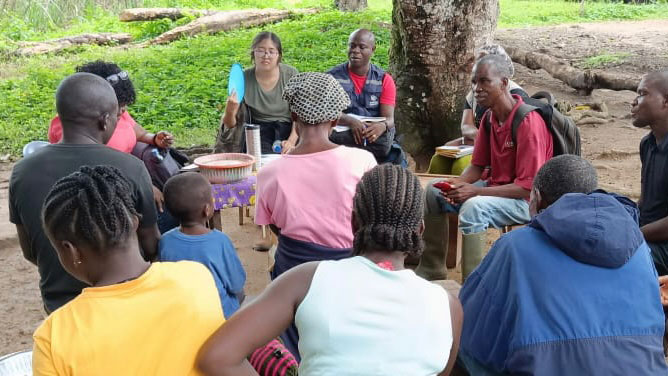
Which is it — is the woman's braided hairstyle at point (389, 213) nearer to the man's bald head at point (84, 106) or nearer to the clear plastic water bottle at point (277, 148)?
the man's bald head at point (84, 106)

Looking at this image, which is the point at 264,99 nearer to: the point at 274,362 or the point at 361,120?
the point at 361,120

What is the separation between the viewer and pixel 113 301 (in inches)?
67.6

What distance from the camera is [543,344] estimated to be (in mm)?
2250

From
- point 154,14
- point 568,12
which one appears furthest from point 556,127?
point 568,12

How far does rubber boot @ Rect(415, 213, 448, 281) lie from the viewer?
14.8 feet

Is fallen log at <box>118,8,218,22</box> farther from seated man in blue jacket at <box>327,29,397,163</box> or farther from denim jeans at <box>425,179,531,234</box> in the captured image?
denim jeans at <box>425,179,531,234</box>

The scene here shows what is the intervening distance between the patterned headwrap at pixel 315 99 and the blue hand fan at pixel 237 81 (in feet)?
5.52

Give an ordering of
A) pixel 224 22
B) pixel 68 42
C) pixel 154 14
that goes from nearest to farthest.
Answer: pixel 68 42 < pixel 224 22 < pixel 154 14

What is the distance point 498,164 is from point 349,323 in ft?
8.82

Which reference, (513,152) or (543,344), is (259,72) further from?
(543,344)

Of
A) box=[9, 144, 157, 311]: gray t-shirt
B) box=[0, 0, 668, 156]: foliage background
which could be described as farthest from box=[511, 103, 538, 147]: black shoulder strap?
box=[0, 0, 668, 156]: foliage background

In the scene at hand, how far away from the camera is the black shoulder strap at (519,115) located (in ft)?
12.9

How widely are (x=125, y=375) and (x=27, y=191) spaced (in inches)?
46.2

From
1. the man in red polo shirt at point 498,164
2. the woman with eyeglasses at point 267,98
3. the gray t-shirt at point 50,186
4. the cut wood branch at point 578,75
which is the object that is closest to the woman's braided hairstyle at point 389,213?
the gray t-shirt at point 50,186
